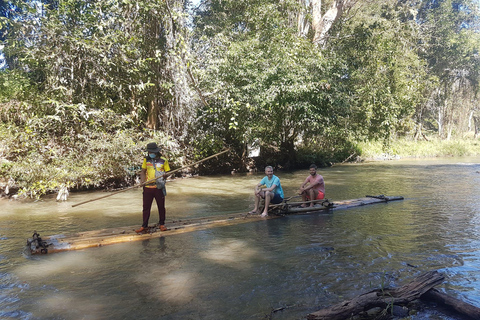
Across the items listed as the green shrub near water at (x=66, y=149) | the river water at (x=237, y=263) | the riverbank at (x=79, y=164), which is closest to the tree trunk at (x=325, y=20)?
the riverbank at (x=79, y=164)

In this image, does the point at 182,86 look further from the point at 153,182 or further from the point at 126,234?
the point at 126,234

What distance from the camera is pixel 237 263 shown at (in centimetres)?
529

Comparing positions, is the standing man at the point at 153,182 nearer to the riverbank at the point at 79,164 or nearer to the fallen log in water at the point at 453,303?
the fallen log in water at the point at 453,303

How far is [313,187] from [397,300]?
5202 mm

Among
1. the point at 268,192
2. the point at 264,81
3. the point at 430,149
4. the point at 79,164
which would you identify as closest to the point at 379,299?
the point at 268,192

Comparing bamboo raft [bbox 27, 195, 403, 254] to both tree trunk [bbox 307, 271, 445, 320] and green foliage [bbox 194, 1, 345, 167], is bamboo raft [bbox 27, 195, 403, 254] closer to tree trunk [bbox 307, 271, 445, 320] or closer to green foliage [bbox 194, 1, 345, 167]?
tree trunk [bbox 307, 271, 445, 320]

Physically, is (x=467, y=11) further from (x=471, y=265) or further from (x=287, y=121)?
(x=471, y=265)

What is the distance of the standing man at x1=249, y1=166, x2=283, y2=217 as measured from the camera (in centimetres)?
767

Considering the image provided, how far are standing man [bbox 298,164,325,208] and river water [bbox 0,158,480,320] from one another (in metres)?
0.65

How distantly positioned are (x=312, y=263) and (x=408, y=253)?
1.58 meters

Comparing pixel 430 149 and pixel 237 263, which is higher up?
Answer: pixel 430 149

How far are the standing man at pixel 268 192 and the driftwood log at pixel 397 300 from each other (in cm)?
405

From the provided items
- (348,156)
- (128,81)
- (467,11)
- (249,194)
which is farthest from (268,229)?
(467,11)

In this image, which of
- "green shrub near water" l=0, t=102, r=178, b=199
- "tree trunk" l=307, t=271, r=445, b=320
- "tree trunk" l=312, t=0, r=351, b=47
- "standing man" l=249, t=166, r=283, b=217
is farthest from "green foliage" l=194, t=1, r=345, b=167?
"tree trunk" l=307, t=271, r=445, b=320
